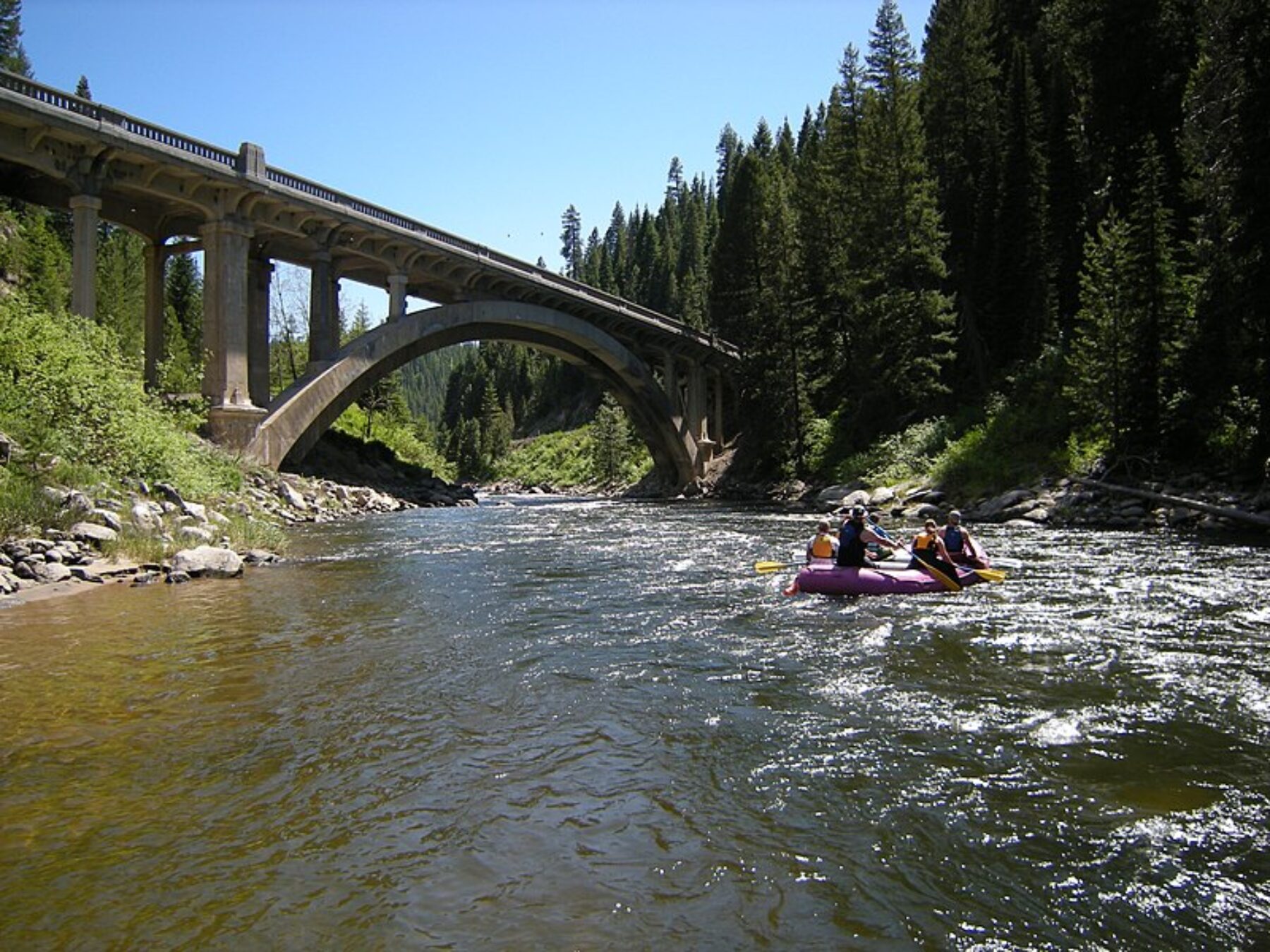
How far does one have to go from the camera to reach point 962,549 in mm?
12836

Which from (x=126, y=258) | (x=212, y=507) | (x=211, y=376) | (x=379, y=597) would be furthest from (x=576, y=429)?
(x=379, y=597)

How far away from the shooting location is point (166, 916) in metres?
3.76

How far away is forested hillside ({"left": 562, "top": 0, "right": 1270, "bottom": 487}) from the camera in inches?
787

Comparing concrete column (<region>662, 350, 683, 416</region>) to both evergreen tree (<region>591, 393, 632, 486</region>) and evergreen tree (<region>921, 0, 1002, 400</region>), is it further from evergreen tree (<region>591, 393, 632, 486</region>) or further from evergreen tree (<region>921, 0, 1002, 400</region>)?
evergreen tree (<region>921, 0, 1002, 400</region>)

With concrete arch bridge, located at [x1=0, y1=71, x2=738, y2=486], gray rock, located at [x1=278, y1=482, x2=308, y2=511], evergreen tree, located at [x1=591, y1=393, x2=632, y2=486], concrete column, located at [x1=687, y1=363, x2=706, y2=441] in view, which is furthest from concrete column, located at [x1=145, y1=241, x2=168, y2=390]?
evergreen tree, located at [x1=591, y1=393, x2=632, y2=486]

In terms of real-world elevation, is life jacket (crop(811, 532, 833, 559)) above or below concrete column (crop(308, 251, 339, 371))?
below

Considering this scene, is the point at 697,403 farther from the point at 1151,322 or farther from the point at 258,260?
the point at 1151,322

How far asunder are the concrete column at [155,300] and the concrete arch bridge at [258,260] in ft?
0.16

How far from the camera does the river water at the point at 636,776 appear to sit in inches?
150

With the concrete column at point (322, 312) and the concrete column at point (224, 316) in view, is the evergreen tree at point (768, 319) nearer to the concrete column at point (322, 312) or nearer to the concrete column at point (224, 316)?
the concrete column at point (322, 312)

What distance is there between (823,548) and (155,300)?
2302 cm

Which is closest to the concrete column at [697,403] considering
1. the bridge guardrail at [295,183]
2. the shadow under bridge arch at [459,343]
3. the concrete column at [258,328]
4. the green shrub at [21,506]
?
the shadow under bridge arch at [459,343]

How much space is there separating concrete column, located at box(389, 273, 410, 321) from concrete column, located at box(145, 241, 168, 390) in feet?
24.5

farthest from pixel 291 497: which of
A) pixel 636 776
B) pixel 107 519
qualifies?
pixel 636 776
